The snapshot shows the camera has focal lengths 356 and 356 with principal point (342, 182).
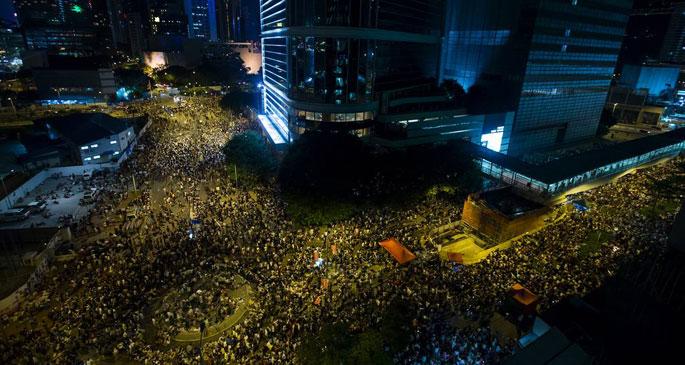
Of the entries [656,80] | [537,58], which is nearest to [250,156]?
[537,58]

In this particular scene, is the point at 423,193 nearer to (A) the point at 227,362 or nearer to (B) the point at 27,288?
(A) the point at 227,362

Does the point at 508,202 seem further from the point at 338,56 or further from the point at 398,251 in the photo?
the point at 338,56

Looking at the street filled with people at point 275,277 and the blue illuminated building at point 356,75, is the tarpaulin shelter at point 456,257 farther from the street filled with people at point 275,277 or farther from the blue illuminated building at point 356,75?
the blue illuminated building at point 356,75

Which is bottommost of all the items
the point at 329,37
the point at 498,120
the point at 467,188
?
the point at 467,188

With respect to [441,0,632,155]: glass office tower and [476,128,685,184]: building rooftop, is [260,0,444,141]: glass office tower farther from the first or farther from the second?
[476,128,685,184]: building rooftop

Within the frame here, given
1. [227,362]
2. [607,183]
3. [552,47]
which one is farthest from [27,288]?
[552,47]
